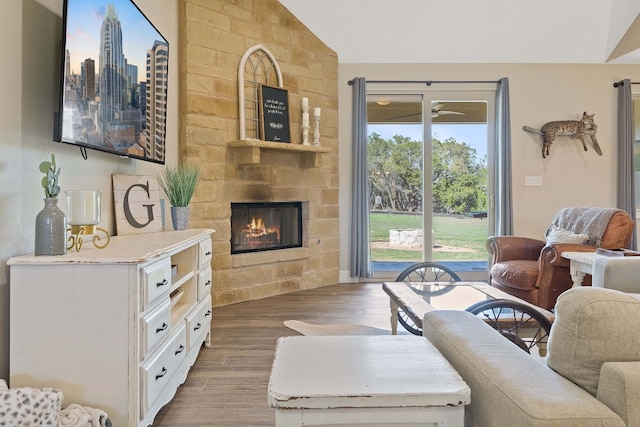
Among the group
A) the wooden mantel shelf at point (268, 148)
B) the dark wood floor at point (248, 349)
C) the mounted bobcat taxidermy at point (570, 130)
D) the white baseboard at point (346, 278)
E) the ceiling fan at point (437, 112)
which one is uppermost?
the ceiling fan at point (437, 112)

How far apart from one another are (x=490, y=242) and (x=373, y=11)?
111 inches

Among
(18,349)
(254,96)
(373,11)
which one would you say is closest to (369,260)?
(254,96)

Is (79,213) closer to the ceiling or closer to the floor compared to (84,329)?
closer to the ceiling

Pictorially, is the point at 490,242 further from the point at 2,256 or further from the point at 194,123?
the point at 2,256

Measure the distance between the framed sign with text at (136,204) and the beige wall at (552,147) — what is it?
9.01ft

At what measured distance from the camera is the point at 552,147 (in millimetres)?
5031

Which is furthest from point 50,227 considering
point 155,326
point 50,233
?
point 155,326

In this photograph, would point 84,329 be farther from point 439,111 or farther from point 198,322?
point 439,111

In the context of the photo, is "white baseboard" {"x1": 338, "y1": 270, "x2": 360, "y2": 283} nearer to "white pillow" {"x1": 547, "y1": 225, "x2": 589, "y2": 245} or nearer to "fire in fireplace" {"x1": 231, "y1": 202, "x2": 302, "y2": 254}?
"fire in fireplace" {"x1": 231, "y1": 202, "x2": 302, "y2": 254}

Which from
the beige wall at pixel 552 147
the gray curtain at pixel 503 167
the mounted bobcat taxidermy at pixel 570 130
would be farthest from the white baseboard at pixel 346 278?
the mounted bobcat taxidermy at pixel 570 130

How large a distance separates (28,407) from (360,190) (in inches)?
158

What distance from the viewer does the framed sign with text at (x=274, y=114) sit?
418cm

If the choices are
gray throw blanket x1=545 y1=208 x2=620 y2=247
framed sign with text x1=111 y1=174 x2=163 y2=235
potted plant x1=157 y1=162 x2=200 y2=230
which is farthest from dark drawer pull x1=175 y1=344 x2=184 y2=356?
gray throw blanket x1=545 y1=208 x2=620 y2=247

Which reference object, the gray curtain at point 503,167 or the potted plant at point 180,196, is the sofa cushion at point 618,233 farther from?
the potted plant at point 180,196
